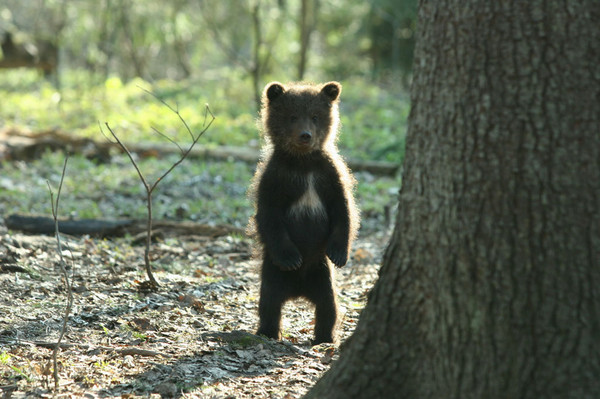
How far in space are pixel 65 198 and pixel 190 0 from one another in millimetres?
12674

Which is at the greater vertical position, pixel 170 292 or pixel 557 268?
pixel 557 268

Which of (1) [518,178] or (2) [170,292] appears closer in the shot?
(1) [518,178]

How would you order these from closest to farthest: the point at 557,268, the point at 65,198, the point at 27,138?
the point at 557,268
the point at 65,198
the point at 27,138

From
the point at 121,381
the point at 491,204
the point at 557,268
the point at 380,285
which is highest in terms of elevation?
the point at 491,204

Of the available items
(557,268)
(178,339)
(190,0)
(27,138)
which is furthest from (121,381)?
(190,0)

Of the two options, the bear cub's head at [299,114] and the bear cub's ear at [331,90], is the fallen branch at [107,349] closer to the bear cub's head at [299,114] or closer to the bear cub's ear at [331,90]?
the bear cub's head at [299,114]

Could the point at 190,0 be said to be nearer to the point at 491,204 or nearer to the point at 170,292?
the point at 170,292

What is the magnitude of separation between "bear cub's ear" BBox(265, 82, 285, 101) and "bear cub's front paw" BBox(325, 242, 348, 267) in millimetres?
1662

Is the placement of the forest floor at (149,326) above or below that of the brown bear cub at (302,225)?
below

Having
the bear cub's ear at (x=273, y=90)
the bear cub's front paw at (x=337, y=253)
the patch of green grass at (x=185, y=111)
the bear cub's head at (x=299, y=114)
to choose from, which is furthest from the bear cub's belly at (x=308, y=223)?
the patch of green grass at (x=185, y=111)

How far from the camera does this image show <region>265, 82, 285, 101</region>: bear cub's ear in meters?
6.21

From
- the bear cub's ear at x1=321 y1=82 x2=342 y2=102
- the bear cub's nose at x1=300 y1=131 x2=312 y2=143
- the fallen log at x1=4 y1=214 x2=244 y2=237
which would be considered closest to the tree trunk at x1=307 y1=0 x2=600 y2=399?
the bear cub's nose at x1=300 y1=131 x2=312 y2=143

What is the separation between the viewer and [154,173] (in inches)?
434

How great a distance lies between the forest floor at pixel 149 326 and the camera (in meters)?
4.05
